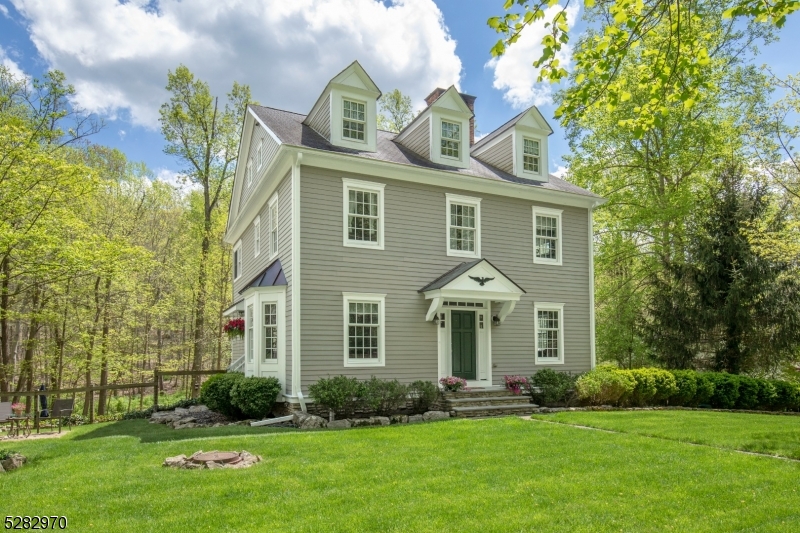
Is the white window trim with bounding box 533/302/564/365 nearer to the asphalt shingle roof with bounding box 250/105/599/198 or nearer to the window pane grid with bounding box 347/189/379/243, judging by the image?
the asphalt shingle roof with bounding box 250/105/599/198

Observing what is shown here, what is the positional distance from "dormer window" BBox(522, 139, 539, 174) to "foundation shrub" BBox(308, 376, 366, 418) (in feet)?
28.1

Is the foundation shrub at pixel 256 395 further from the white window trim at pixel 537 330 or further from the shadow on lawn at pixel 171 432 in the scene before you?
the white window trim at pixel 537 330

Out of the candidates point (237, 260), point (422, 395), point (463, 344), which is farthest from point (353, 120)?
point (237, 260)

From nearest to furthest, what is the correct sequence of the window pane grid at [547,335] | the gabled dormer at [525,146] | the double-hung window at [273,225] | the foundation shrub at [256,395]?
the foundation shrub at [256,395], the double-hung window at [273,225], the window pane grid at [547,335], the gabled dormer at [525,146]

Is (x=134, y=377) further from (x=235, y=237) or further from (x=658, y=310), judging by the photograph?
(x=658, y=310)

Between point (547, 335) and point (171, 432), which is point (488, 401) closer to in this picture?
point (547, 335)

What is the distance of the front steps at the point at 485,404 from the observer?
12.6m

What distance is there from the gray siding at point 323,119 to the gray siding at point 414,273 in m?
1.64

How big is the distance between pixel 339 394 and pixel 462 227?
224 inches

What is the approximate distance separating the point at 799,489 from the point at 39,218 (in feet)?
54.6

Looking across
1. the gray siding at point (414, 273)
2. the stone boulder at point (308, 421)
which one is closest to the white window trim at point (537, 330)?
the gray siding at point (414, 273)

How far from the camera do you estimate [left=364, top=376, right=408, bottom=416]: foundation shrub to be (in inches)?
472

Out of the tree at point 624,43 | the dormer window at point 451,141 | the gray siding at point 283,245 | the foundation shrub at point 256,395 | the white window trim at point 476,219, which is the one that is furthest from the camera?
the dormer window at point 451,141

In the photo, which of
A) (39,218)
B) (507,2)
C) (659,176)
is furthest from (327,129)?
(659,176)
